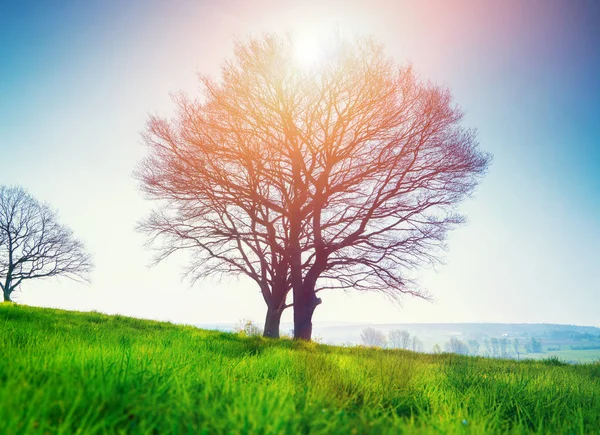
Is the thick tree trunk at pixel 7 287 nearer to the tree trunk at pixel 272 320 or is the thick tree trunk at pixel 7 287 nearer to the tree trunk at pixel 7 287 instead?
the tree trunk at pixel 7 287

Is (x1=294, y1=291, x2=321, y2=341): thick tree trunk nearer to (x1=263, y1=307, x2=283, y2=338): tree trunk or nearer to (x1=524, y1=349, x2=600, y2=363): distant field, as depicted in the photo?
A: (x1=263, y1=307, x2=283, y2=338): tree trunk

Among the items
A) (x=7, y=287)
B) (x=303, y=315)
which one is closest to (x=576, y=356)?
(x=303, y=315)

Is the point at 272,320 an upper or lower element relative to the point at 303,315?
lower

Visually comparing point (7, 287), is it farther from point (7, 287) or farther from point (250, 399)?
point (250, 399)

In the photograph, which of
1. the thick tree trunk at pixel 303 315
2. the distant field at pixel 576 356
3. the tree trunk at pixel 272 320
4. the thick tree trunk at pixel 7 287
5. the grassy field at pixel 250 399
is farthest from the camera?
the thick tree trunk at pixel 7 287

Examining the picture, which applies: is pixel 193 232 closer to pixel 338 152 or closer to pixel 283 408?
pixel 338 152

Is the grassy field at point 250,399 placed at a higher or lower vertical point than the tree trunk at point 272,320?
higher

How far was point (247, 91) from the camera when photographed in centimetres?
1020

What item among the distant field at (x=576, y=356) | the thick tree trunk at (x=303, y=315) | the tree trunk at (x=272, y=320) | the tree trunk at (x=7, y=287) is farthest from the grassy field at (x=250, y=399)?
the tree trunk at (x=7, y=287)

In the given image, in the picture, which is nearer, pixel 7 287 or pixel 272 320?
pixel 272 320

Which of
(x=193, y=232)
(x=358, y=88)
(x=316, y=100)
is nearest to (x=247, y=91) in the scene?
(x=316, y=100)

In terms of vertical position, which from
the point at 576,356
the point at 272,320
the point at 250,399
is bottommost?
the point at 576,356

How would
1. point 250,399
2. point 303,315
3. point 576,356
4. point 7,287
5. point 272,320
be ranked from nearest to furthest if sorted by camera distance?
point 250,399
point 303,315
point 272,320
point 7,287
point 576,356

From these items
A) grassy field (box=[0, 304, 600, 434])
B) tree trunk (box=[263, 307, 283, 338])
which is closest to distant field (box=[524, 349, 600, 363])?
grassy field (box=[0, 304, 600, 434])
